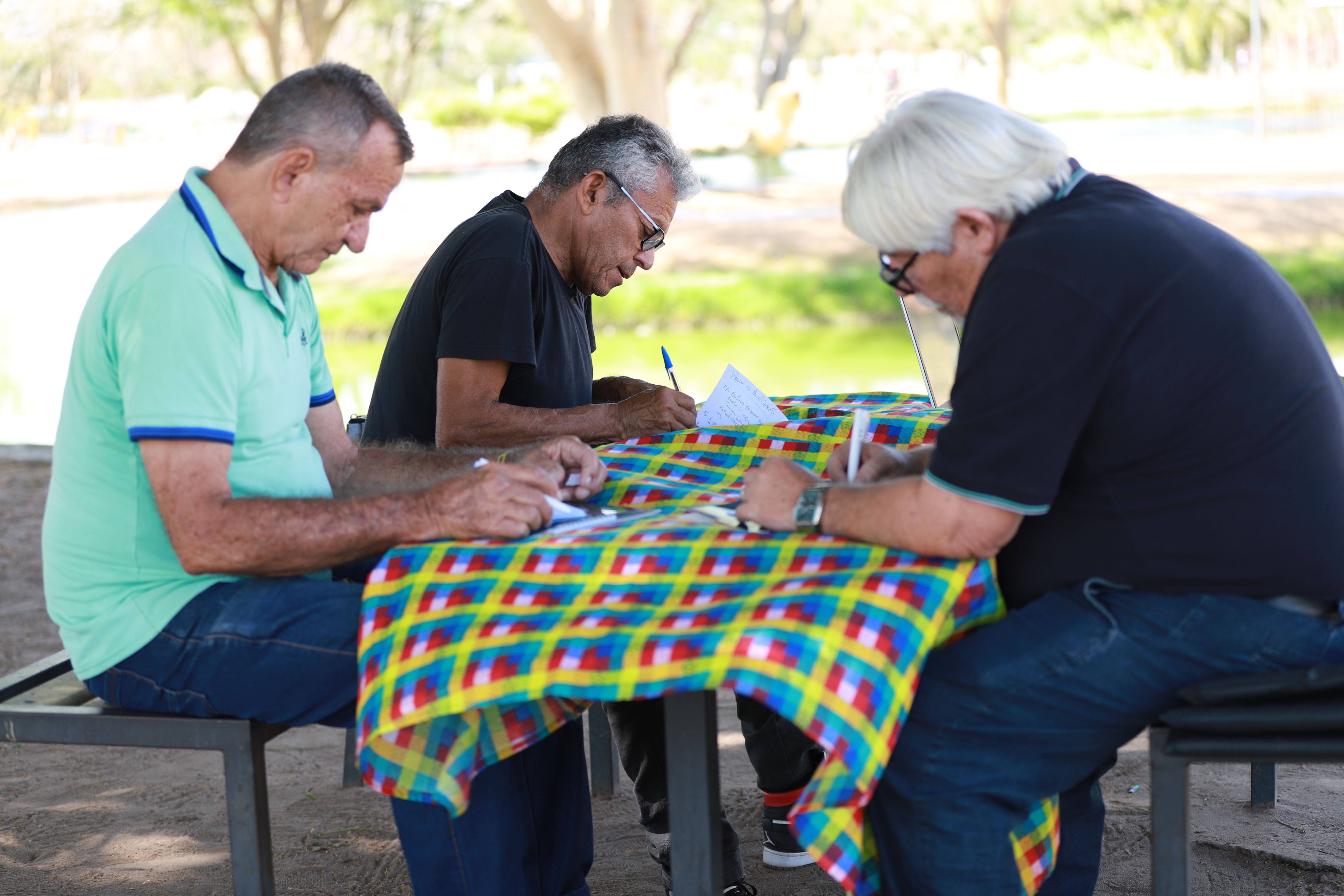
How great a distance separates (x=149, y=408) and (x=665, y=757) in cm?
125

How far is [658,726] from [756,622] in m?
1.09

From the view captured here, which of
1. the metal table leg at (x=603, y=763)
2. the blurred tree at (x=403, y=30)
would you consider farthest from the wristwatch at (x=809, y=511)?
the blurred tree at (x=403, y=30)

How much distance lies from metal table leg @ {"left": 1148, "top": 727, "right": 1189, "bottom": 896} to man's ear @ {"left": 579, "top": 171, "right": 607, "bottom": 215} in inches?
74.5

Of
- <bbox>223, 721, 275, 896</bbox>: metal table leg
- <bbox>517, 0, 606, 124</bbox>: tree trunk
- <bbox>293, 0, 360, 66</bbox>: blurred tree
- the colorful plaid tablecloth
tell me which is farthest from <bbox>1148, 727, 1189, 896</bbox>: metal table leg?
<bbox>293, 0, 360, 66</bbox>: blurred tree

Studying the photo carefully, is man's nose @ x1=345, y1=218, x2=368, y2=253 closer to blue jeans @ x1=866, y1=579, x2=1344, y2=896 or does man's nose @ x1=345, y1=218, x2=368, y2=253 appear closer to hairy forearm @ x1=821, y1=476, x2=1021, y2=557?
hairy forearm @ x1=821, y1=476, x2=1021, y2=557

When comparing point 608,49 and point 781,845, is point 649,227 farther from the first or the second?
point 608,49

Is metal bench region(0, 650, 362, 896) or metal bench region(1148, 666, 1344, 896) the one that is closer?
metal bench region(1148, 666, 1344, 896)

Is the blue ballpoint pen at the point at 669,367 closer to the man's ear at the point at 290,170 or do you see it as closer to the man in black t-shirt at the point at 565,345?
the man in black t-shirt at the point at 565,345

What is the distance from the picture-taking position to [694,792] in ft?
5.78

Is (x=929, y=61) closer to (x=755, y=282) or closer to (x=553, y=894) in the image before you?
(x=755, y=282)

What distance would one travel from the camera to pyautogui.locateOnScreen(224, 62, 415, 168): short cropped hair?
6.75 feet

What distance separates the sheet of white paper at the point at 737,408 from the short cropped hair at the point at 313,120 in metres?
0.93

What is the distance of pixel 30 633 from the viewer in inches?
177

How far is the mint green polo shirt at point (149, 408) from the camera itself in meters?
1.87
